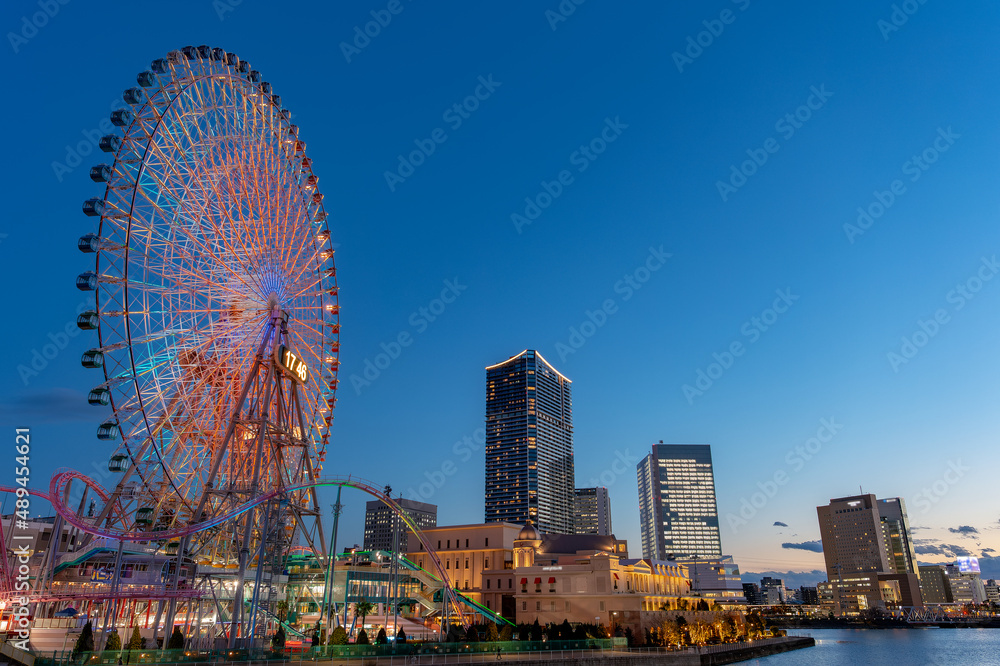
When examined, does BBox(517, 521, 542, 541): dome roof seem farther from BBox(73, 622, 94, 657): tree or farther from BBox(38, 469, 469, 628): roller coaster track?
BBox(73, 622, 94, 657): tree

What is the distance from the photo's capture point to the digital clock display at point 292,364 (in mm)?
65062

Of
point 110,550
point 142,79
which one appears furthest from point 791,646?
point 142,79

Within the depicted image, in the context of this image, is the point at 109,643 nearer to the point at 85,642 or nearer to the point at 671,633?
the point at 85,642

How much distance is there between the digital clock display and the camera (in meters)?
65.1

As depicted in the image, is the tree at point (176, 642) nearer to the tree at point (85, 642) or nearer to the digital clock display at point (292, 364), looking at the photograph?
the tree at point (85, 642)

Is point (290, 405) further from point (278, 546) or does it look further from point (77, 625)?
point (77, 625)

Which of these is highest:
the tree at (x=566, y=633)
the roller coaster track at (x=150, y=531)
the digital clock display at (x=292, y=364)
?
the digital clock display at (x=292, y=364)

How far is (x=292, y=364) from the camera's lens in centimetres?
6694

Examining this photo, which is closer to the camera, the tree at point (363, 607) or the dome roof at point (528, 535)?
the tree at point (363, 607)

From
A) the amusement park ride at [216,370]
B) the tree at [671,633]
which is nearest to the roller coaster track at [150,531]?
the amusement park ride at [216,370]

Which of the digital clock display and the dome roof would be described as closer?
the digital clock display

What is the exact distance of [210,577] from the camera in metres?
61.3

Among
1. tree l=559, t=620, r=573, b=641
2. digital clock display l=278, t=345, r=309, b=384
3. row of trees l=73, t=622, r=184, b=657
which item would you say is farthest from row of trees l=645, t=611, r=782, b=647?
row of trees l=73, t=622, r=184, b=657

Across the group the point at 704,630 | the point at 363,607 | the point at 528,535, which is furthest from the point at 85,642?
the point at 704,630
